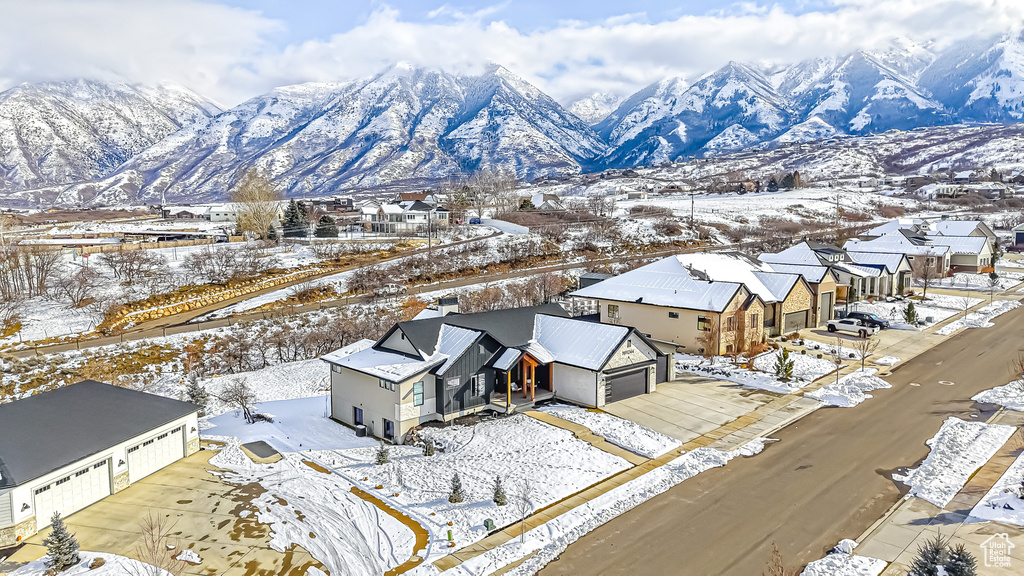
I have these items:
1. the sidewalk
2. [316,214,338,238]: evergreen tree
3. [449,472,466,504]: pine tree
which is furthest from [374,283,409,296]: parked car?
the sidewalk

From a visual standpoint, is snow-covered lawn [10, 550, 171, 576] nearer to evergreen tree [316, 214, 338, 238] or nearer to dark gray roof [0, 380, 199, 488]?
dark gray roof [0, 380, 199, 488]

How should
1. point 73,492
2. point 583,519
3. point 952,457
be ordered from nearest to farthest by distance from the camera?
point 583,519
point 73,492
point 952,457

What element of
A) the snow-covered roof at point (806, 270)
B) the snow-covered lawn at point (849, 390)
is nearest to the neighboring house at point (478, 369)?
the snow-covered lawn at point (849, 390)

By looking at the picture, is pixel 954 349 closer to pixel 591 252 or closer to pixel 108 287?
pixel 591 252

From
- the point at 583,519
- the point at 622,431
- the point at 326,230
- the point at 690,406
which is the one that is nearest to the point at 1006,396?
the point at 690,406

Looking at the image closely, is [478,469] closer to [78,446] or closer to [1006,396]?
[78,446]

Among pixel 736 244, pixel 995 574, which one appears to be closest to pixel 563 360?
pixel 995 574

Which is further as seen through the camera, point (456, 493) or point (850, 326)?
point (850, 326)
